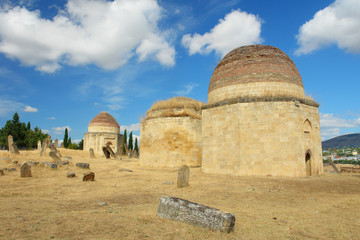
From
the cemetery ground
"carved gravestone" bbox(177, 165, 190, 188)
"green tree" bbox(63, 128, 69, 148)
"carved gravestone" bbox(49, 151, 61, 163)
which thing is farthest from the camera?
"green tree" bbox(63, 128, 69, 148)

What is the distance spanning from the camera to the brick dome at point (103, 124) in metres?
35.8

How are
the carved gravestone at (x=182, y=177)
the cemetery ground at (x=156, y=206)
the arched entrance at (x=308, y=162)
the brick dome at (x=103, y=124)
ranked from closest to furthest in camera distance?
the cemetery ground at (x=156, y=206), the carved gravestone at (x=182, y=177), the arched entrance at (x=308, y=162), the brick dome at (x=103, y=124)

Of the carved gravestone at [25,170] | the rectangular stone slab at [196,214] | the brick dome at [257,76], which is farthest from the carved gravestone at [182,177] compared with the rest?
the carved gravestone at [25,170]

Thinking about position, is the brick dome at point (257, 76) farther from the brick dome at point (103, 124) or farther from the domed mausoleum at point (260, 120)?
the brick dome at point (103, 124)

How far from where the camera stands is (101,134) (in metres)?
35.4

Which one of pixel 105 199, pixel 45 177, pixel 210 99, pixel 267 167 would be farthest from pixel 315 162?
pixel 45 177

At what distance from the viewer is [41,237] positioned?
12.1 ft

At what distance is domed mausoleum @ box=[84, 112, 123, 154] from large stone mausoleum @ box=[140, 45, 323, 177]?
82.8ft

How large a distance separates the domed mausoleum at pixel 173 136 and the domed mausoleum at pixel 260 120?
3808 millimetres

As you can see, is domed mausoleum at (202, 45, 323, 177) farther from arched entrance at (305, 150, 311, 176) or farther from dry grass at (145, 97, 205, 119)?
dry grass at (145, 97, 205, 119)

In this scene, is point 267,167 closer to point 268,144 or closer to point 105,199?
point 268,144

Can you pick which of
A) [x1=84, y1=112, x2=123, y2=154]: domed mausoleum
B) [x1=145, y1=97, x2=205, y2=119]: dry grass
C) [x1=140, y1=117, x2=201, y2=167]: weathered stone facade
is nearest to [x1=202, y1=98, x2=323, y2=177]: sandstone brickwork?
[x1=140, y1=117, x2=201, y2=167]: weathered stone facade

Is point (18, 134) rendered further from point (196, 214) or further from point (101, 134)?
point (196, 214)

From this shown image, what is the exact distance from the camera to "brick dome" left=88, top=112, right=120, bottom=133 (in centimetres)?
3581
